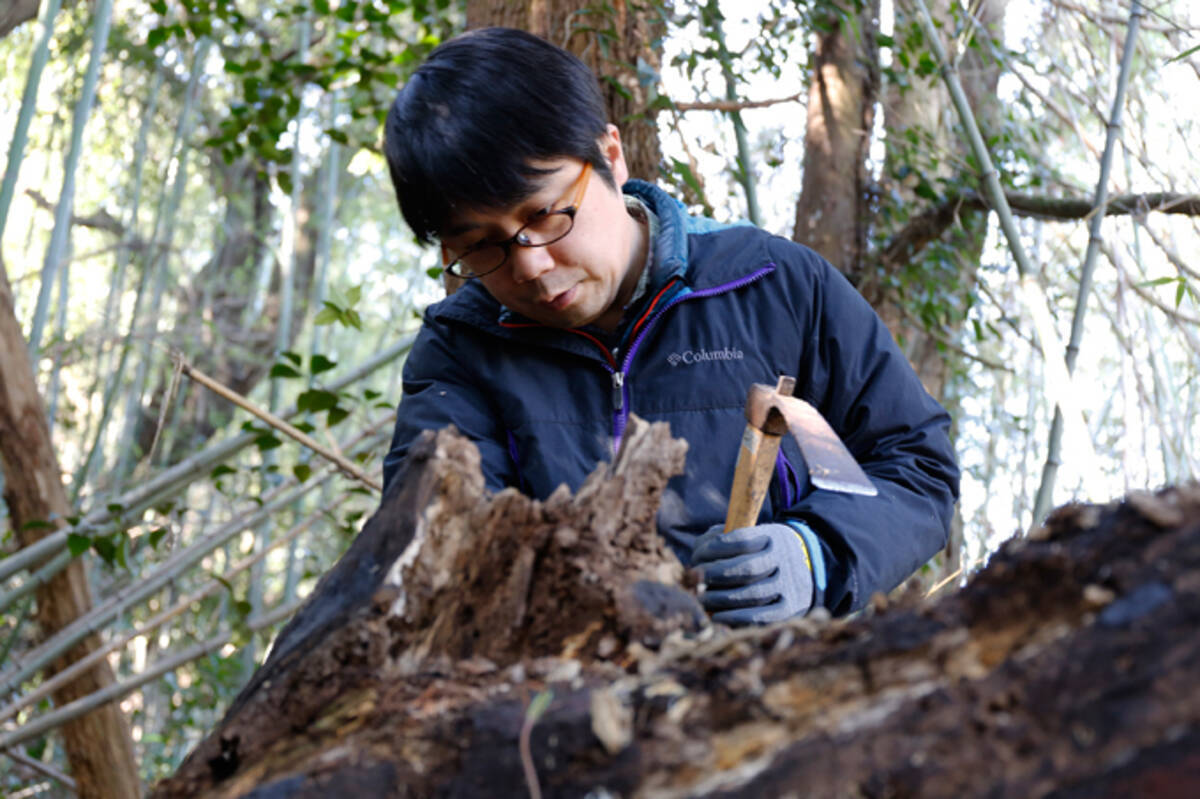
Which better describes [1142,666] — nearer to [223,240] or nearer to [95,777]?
[95,777]

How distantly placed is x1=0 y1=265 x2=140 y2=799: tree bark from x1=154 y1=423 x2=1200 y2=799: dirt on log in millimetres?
2113

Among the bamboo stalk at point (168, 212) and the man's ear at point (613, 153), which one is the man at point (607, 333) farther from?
the bamboo stalk at point (168, 212)

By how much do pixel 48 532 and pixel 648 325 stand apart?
206cm

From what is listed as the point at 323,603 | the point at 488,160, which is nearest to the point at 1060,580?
the point at 323,603

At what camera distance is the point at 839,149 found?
327cm

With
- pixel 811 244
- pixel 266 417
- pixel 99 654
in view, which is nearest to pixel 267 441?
pixel 266 417

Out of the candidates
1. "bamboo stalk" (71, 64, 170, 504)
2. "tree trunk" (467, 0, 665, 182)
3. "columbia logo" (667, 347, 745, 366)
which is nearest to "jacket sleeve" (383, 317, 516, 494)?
"columbia logo" (667, 347, 745, 366)

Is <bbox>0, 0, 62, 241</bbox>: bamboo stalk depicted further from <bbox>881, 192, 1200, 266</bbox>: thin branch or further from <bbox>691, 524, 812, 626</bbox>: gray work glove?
<bbox>881, 192, 1200, 266</bbox>: thin branch

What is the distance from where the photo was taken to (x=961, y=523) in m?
3.80

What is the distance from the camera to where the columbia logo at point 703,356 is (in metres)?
1.62

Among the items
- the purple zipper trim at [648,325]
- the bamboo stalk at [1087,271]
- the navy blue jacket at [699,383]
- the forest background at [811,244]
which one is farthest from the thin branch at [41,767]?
the bamboo stalk at [1087,271]

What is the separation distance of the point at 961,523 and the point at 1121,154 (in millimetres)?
1511

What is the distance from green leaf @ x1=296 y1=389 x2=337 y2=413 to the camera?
235 cm

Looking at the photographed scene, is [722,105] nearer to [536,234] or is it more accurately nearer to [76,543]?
[536,234]
